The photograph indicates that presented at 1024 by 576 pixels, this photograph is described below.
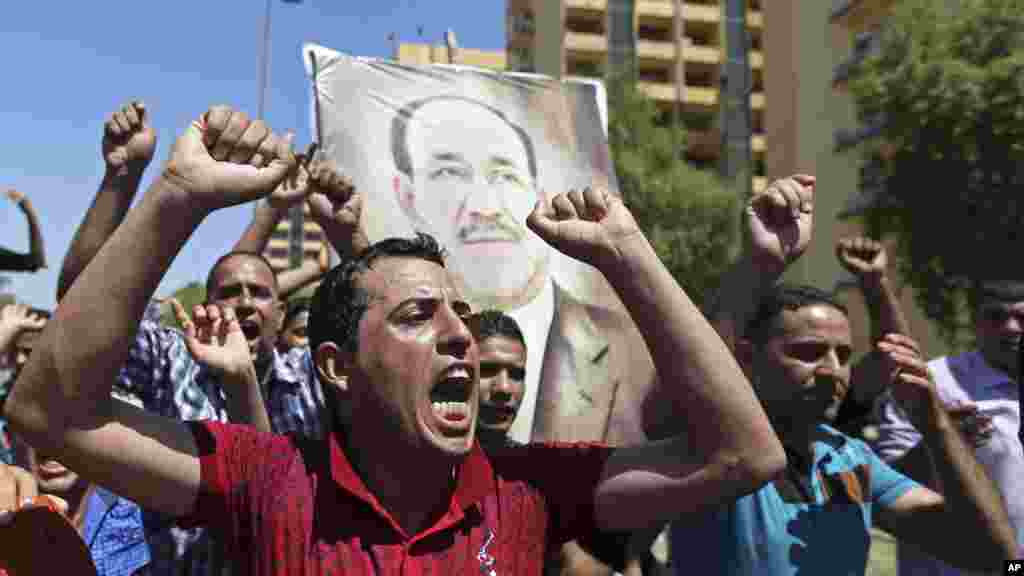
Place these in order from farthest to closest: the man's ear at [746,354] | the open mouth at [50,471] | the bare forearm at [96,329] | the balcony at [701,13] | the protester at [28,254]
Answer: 1. the balcony at [701,13]
2. the protester at [28,254]
3. the open mouth at [50,471]
4. the man's ear at [746,354]
5. the bare forearm at [96,329]

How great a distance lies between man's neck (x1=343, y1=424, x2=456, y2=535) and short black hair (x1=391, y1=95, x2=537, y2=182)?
10.5ft

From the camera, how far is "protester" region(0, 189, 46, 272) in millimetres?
4793

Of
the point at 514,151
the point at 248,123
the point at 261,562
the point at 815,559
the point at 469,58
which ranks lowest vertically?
the point at 815,559

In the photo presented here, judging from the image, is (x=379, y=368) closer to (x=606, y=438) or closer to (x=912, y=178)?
(x=606, y=438)

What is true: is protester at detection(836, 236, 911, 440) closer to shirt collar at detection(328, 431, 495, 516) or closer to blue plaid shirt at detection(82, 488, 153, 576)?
shirt collar at detection(328, 431, 495, 516)

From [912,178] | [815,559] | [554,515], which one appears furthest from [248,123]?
[912,178]

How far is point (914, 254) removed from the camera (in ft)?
52.9

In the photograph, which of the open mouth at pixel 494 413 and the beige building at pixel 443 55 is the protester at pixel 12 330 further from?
the beige building at pixel 443 55

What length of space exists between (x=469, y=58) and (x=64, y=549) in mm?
62725

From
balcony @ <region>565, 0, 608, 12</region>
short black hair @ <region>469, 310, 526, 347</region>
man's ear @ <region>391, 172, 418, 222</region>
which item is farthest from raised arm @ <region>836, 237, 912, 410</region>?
balcony @ <region>565, 0, 608, 12</region>

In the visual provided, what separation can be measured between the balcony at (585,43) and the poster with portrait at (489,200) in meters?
41.0

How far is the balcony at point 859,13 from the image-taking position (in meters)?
24.3

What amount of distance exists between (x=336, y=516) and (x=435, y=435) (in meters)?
0.22

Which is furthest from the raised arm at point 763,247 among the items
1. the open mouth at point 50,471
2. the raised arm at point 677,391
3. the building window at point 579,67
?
the building window at point 579,67
